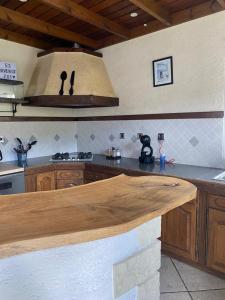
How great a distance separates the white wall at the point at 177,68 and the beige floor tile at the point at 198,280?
156 cm

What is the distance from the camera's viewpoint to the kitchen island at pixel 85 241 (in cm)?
64

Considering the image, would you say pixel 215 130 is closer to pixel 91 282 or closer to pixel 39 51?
pixel 91 282

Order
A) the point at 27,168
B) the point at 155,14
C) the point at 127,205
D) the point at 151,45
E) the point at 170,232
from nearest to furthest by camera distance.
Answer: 1. the point at 127,205
2. the point at 170,232
3. the point at 155,14
4. the point at 27,168
5. the point at 151,45

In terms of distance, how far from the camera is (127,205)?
0.81 m

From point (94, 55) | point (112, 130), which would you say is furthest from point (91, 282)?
point (94, 55)

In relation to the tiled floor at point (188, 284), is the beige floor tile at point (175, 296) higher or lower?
lower

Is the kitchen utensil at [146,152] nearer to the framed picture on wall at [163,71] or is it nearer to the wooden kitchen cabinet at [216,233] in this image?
the framed picture on wall at [163,71]

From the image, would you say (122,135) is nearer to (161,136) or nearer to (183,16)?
(161,136)

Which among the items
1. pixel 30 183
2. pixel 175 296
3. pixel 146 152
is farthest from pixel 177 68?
pixel 175 296

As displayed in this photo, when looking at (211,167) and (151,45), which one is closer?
(211,167)

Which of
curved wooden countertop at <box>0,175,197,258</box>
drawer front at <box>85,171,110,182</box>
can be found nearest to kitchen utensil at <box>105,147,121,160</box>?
drawer front at <box>85,171,110,182</box>

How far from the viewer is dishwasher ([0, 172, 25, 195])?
2342 millimetres

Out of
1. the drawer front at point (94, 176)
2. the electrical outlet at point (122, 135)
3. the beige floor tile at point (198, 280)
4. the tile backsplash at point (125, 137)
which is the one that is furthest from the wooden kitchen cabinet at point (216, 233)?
the electrical outlet at point (122, 135)

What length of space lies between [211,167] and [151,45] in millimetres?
1601
